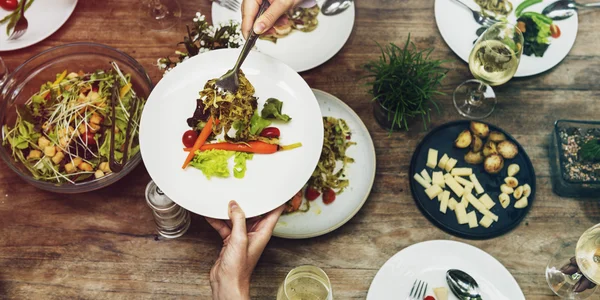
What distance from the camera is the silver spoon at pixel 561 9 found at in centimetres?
220

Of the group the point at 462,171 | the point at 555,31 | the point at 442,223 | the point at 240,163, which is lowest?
the point at 442,223

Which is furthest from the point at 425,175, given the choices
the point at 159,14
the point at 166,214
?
the point at 159,14

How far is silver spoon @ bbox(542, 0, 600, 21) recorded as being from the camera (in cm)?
220

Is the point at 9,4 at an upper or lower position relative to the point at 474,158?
upper

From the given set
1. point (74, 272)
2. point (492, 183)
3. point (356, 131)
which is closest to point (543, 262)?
point (492, 183)

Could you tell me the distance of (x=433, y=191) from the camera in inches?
77.4

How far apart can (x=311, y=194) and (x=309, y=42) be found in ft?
2.20

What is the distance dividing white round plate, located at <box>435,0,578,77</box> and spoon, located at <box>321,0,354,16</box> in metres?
0.40

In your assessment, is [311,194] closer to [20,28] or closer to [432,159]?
[432,159]

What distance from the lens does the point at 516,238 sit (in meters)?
1.96

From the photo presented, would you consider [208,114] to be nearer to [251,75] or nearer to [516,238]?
[251,75]

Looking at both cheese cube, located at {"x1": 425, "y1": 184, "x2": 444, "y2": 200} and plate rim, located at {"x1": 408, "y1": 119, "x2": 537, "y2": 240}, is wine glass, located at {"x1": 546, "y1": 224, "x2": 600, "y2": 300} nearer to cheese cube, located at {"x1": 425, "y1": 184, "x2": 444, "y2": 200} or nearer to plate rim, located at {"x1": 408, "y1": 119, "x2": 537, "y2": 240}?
plate rim, located at {"x1": 408, "y1": 119, "x2": 537, "y2": 240}

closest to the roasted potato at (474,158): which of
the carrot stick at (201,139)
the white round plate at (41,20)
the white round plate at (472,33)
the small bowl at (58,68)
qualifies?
the white round plate at (472,33)

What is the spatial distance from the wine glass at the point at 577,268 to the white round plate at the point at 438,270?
194mm
